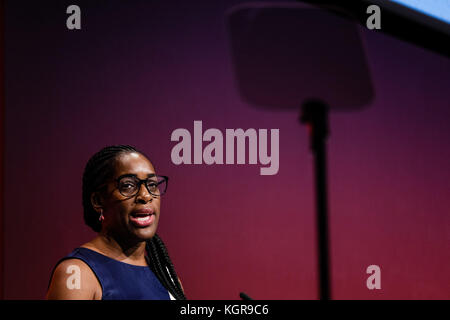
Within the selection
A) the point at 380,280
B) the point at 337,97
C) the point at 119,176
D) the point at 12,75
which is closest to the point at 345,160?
the point at 337,97

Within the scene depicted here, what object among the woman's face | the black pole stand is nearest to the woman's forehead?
the woman's face

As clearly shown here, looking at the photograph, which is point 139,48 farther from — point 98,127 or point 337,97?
point 337,97

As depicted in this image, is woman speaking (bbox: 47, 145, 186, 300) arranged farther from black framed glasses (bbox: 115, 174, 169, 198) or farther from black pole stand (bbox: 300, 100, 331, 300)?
black pole stand (bbox: 300, 100, 331, 300)

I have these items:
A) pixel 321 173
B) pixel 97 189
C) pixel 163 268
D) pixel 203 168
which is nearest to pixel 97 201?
pixel 97 189

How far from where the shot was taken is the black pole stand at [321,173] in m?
1.01

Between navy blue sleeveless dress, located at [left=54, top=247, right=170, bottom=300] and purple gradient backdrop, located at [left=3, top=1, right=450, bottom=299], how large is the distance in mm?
824

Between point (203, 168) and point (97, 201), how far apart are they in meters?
0.87

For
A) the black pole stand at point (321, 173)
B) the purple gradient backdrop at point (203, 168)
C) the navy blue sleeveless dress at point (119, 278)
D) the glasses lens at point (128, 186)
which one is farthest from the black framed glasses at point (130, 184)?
the purple gradient backdrop at point (203, 168)

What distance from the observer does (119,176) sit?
108 cm

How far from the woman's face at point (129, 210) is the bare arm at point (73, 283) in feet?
0.41

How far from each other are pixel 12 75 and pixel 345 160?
139cm

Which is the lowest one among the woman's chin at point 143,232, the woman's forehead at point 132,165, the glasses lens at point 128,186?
the woman's chin at point 143,232

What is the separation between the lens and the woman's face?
3.47 feet

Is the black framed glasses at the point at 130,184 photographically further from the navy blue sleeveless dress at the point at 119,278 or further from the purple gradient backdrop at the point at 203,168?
the purple gradient backdrop at the point at 203,168
